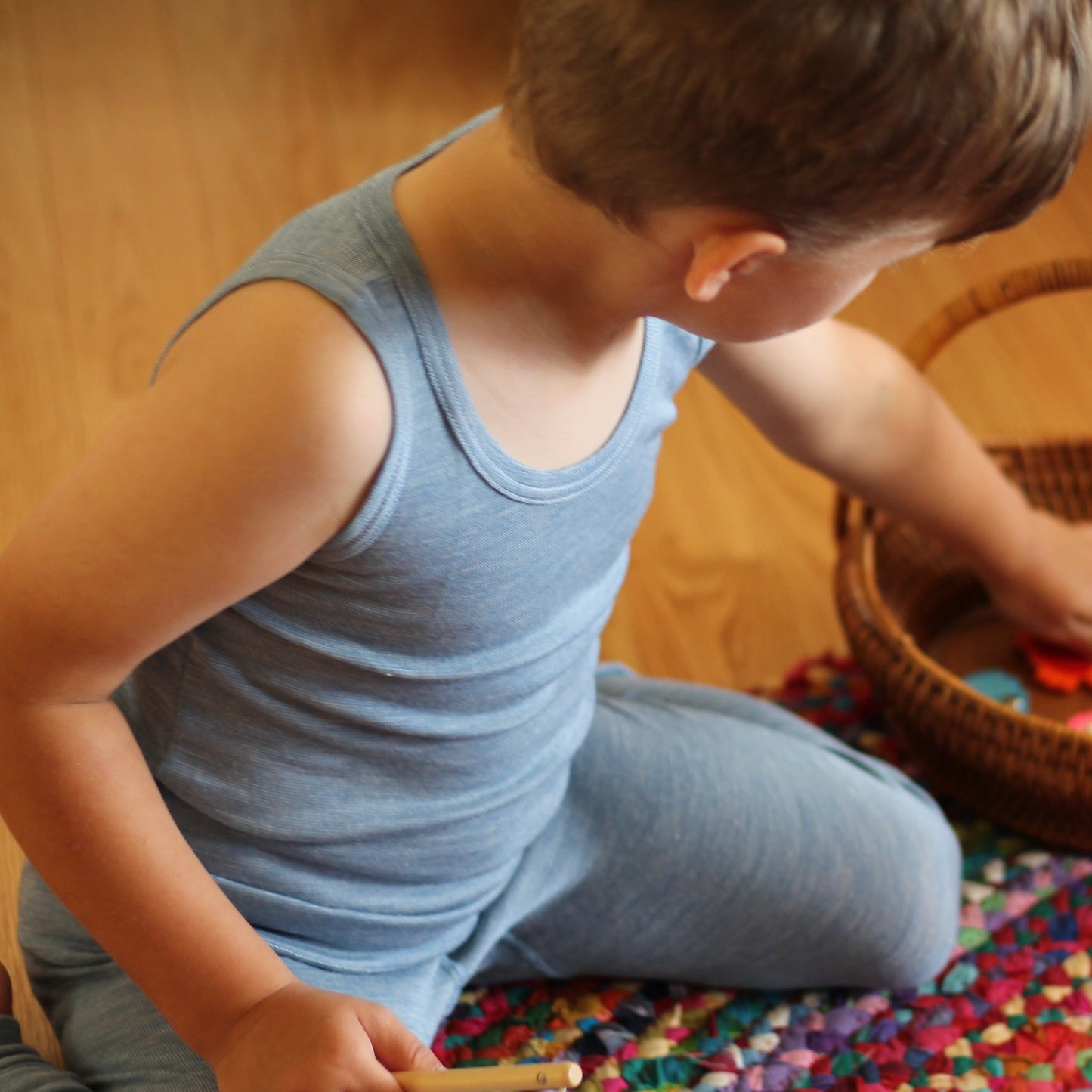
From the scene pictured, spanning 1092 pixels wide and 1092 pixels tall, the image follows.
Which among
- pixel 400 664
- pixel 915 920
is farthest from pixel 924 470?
pixel 400 664

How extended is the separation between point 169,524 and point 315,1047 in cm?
22

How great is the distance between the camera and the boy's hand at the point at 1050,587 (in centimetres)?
95

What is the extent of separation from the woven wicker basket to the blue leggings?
2.8 inches

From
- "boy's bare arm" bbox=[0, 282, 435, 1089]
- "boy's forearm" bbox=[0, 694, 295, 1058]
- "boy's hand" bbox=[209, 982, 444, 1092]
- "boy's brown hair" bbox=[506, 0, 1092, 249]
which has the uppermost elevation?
"boy's brown hair" bbox=[506, 0, 1092, 249]

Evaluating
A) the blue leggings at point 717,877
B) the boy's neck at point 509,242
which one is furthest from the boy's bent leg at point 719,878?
the boy's neck at point 509,242

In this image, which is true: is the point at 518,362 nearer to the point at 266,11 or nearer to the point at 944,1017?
the point at 944,1017

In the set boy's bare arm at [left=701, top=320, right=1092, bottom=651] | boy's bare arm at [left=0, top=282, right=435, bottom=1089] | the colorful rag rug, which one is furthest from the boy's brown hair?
the colorful rag rug

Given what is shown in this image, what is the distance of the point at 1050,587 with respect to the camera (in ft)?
3.14

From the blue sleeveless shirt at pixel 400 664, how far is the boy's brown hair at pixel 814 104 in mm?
107

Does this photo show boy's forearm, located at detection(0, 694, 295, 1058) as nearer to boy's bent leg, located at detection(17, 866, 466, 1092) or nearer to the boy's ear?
boy's bent leg, located at detection(17, 866, 466, 1092)

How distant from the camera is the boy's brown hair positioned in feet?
1.37

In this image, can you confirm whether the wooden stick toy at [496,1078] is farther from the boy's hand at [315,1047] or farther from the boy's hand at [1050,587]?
the boy's hand at [1050,587]

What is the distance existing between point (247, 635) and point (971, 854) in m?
0.56

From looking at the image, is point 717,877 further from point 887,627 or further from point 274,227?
point 274,227
